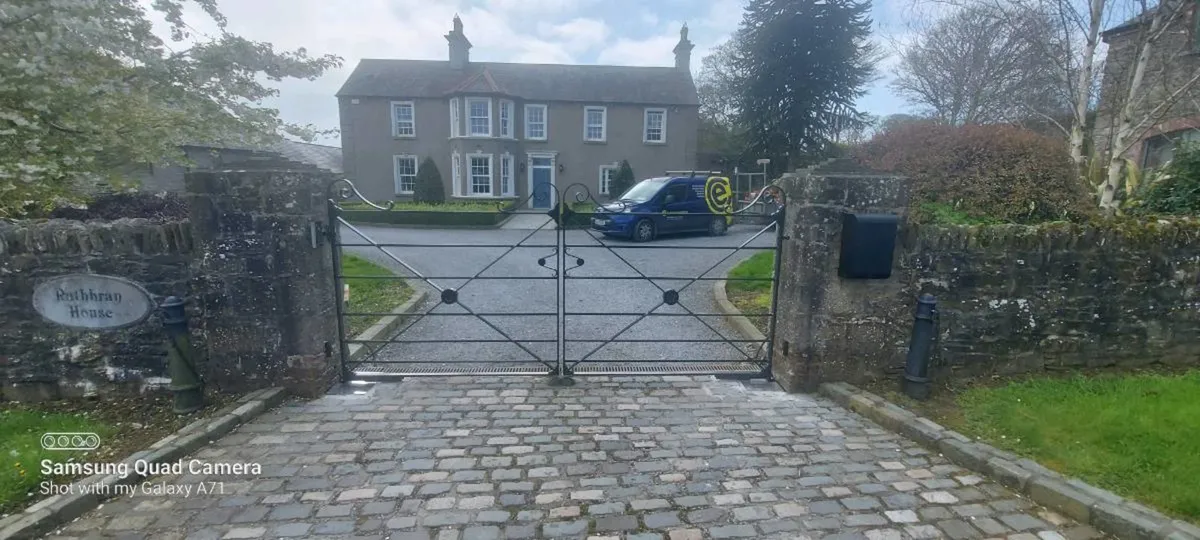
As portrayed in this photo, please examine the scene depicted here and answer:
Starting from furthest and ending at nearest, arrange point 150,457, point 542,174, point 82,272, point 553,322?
point 542,174 → point 553,322 → point 82,272 → point 150,457

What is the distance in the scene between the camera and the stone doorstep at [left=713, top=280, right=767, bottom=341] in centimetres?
615

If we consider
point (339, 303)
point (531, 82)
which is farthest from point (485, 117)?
point (339, 303)

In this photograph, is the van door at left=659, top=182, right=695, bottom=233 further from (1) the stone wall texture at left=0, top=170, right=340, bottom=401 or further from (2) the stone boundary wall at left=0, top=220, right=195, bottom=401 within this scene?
(2) the stone boundary wall at left=0, top=220, right=195, bottom=401

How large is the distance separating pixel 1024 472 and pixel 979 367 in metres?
1.90

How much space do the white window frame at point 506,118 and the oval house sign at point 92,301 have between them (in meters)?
24.4

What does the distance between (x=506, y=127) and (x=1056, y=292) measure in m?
25.9

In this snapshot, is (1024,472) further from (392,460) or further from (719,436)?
(392,460)

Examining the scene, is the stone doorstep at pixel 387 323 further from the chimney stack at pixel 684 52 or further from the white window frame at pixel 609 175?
the chimney stack at pixel 684 52

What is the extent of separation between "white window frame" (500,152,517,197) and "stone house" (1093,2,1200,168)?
2300 centimetres

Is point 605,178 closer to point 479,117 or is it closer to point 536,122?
point 536,122

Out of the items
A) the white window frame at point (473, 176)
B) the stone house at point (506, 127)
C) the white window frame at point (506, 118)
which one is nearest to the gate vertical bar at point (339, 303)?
the stone house at point (506, 127)

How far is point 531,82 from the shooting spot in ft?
97.6

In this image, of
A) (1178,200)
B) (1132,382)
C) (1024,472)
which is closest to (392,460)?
(1024,472)

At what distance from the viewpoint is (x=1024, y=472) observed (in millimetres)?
3205
